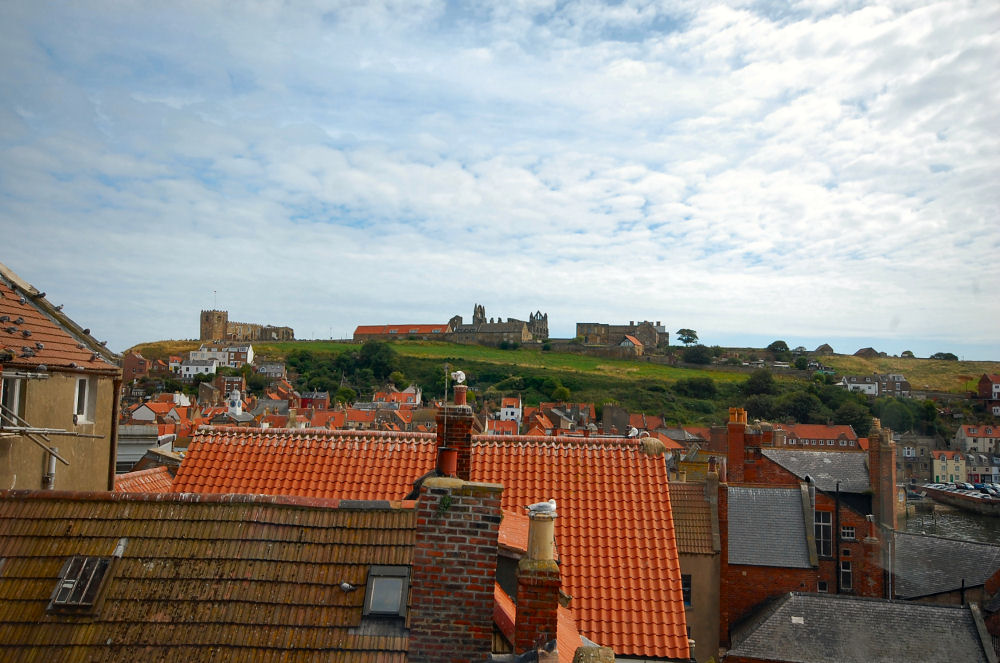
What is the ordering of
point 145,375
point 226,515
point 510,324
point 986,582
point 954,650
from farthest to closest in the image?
1. point 510,324
2. point 145,375
3. point 986,582
4. point 954,650
5. point 226,515

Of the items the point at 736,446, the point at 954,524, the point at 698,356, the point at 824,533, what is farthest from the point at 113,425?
the point at 698,356

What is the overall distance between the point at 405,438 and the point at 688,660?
5.45 meters

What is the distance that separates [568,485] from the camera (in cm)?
1057

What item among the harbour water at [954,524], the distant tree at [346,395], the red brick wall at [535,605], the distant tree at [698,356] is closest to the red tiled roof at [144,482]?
the red brick wall at [535,605]

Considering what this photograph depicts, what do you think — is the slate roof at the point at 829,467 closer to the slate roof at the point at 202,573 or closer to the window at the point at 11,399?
the slate roof at the point at 202,573

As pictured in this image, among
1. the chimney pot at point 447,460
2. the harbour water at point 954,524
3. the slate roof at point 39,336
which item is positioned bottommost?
the harbour water at point 954,524

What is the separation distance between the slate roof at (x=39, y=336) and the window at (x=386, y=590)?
533cm

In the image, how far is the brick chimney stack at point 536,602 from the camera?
5.20 m

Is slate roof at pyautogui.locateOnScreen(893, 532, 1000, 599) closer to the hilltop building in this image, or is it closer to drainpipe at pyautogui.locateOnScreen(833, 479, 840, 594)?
drainpipe at pyautogui.locateOnScreen(833, 479, 840, 594)

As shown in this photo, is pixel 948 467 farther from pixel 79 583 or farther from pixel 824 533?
pixel 79 583

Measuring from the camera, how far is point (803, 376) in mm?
137875

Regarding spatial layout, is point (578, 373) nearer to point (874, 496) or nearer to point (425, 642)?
point (874, 496)

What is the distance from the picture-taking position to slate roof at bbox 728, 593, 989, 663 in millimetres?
17609

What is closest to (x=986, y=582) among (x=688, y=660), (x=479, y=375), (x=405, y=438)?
(x=688, y=660)
